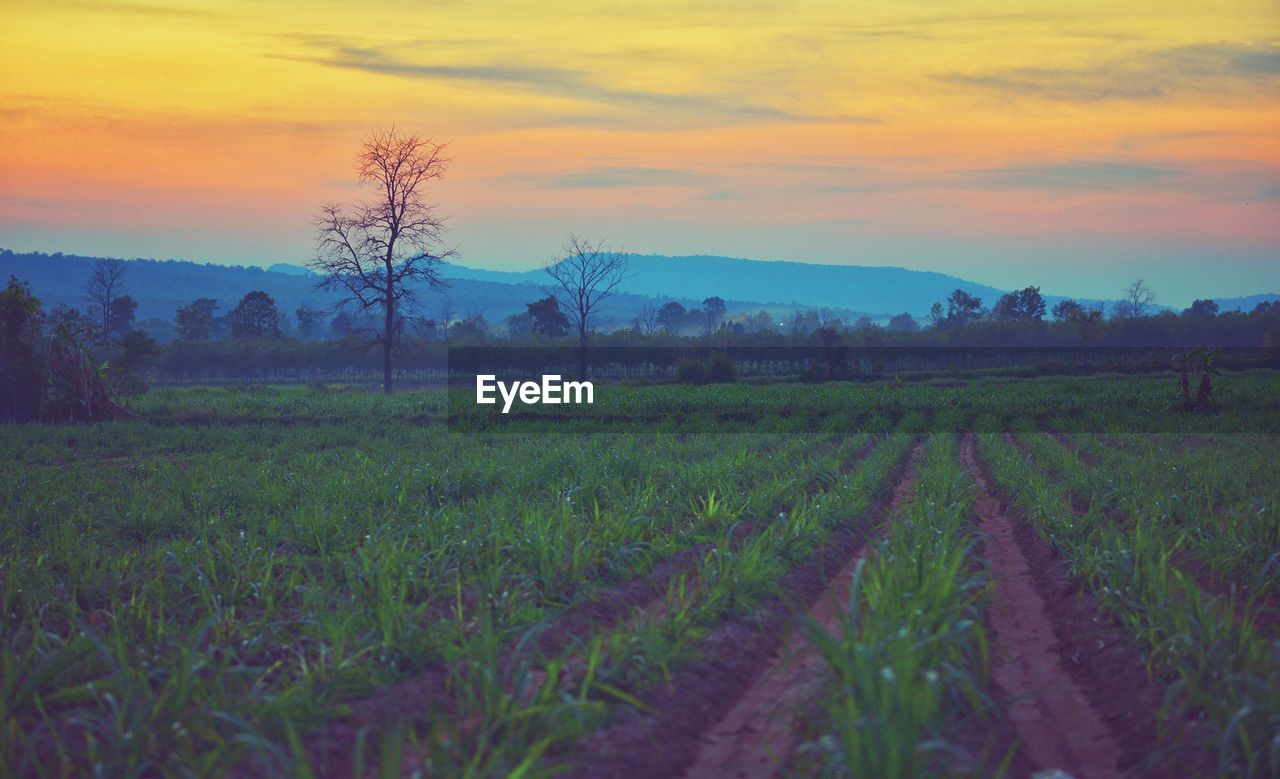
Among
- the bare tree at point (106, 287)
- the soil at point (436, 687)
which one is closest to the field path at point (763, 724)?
the soil at point (436, 687)

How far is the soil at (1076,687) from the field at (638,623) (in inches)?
0.9

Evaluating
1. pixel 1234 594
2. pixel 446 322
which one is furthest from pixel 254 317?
pixel 1234 594

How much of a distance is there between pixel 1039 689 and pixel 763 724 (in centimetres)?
175

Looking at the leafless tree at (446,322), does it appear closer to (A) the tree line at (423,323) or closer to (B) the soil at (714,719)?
(A) the tree line at (423,323)

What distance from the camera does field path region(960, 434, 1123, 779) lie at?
4.63m

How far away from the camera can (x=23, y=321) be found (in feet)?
94.8

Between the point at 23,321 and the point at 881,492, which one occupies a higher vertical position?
the point at 23,321

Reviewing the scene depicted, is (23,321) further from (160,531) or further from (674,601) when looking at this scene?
(674,601)

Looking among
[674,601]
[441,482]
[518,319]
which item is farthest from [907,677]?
[518,319]

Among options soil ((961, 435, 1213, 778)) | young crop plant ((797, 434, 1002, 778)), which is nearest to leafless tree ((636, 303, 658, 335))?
soil ((961, 435, 1213, 778))

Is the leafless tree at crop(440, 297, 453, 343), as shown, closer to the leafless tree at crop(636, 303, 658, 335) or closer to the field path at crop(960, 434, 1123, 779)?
the leafless tree at crop(636, 303, 658, 335)

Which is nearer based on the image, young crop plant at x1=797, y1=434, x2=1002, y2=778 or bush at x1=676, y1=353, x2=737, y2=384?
young crop plant at x1=797, y1=434, x2=1002, y2=778

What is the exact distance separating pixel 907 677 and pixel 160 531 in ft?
26.5

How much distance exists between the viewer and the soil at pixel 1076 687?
14.8ft
